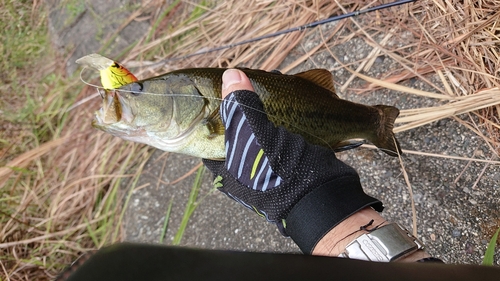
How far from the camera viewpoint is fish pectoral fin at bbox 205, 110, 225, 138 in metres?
1.82

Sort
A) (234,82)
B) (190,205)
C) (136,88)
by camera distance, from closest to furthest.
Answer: (234,82), (136,88), (190,205)

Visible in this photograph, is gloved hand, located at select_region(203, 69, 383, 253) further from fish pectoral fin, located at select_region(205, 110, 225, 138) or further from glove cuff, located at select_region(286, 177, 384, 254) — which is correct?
fish pectoral fin, located at select_region(205, 110, 225, 138)

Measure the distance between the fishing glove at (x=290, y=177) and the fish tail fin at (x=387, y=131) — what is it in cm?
52

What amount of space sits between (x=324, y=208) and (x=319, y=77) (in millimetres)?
710

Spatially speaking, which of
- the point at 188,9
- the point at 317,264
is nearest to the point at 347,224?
the point at 317,264

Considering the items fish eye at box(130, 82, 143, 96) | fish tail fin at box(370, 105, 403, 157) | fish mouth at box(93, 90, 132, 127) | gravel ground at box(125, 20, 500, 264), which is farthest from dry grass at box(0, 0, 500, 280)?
fish mouth at box(93, 90, 132, 127)

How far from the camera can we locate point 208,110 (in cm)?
184

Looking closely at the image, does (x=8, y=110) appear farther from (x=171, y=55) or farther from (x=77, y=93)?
(x=171, y=55)

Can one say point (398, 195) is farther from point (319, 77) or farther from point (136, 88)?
point (136, 88)

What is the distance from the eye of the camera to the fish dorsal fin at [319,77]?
1837 mm

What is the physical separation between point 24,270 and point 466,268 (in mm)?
3724

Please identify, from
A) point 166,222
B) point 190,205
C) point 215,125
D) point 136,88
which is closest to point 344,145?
point 215,125

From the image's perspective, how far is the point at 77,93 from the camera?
166 inches

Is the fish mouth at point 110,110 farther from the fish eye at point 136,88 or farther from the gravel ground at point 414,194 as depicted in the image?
the gravel ground at point 414,194
